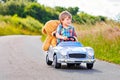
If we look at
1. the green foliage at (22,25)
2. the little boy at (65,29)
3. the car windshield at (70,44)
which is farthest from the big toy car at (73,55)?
the green foliage at (22,25)

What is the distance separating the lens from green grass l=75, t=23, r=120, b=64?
807 inches

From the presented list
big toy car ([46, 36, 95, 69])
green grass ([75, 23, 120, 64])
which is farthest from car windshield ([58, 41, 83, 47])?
green grass ([75, 23, 120, 64])

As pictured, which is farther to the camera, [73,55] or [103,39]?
[103,39]

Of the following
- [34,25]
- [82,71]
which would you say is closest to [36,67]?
[82,71]

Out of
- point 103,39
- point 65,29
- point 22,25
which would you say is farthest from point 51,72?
point 22,25

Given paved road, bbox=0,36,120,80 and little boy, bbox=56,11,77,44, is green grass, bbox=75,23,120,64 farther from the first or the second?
paved road, bbox=0,36,120,80

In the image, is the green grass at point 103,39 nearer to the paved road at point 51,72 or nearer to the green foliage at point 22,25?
the paved road at point 51,72

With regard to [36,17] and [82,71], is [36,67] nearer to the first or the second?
[82,71]

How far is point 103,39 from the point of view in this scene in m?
24.4

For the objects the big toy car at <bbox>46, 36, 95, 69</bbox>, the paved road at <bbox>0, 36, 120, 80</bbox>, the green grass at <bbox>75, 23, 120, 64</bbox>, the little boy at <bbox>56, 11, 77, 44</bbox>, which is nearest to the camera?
the paved road at <bbox>0, 36, 120, 80</bbox>

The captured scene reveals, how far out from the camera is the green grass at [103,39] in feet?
67.3

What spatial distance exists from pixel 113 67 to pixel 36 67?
2.32 meters

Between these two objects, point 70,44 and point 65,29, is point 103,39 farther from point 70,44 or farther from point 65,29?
point 70,44

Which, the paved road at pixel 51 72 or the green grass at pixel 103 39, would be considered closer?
the paved road at pixel 51 72
